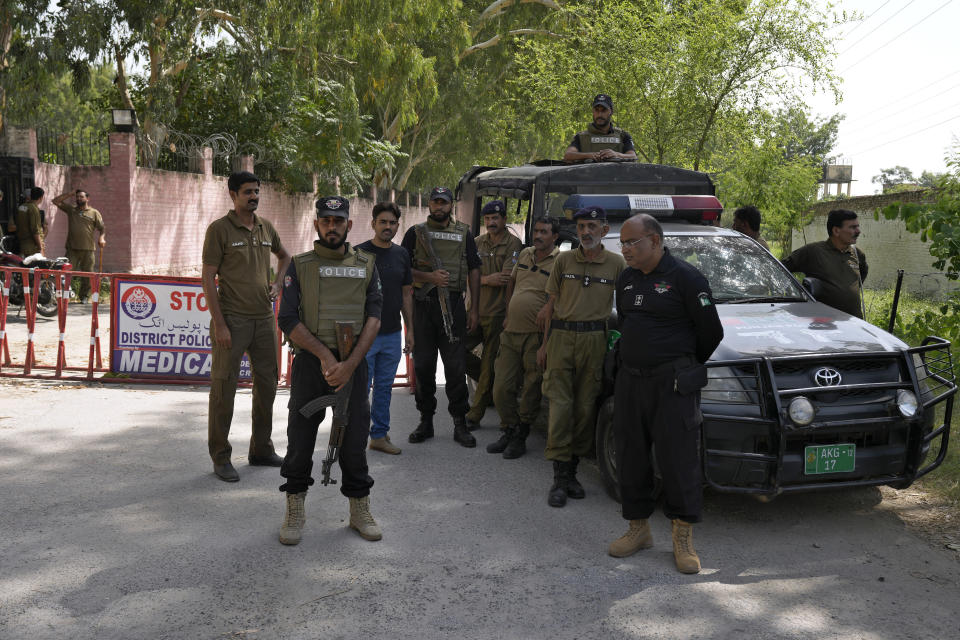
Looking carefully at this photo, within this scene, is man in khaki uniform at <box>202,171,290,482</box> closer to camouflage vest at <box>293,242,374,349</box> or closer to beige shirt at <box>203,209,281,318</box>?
beige shirt at <box>203,209,281,318</box>

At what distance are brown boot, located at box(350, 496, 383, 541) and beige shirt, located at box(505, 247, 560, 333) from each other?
205cm

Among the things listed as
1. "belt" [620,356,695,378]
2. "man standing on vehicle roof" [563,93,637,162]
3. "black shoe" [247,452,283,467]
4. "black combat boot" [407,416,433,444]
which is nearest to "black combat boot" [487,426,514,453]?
"black combat boot" [407,416,433,444]

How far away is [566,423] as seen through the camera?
5.88 m

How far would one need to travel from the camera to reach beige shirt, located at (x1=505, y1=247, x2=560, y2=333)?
6.62 meters

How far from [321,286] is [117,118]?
1471 centimetres

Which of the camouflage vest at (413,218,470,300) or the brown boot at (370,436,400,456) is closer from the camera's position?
the brown boot at (370,436,400,456)

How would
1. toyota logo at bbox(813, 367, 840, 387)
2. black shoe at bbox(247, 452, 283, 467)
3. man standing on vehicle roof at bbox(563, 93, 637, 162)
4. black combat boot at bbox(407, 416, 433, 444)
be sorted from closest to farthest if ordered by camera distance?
toyota logo at bbox(813, 367, 840, 387)
black shoe at bbox(247, 452, 283, 467)
black combat boot at bbox(407, 416, 433, 444)
man standing on vehicle roof at bbox(563, 93, 637, 162)

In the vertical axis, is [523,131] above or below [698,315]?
above

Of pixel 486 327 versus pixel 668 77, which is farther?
pixel 668 77

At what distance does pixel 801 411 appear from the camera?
4992 millimetres

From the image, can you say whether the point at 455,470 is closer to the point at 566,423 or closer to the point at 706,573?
the point at 566,423

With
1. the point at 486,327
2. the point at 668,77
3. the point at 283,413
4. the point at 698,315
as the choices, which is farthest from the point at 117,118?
the point at 698,315

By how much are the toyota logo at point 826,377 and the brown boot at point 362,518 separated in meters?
2.62

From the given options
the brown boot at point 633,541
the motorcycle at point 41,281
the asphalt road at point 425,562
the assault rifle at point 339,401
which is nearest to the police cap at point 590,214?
the assault rifle at point 339,401
